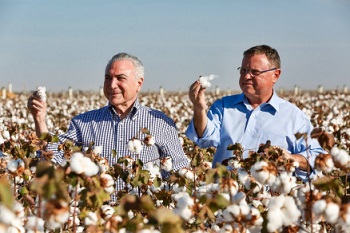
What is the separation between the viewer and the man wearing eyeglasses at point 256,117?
14.1 feet

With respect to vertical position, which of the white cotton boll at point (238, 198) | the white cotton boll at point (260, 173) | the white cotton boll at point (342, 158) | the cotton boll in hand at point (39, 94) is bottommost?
the white cotton boll at point (238, 198)

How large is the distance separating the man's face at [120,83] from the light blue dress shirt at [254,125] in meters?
0.47

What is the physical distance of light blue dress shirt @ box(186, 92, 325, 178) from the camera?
14.1ft

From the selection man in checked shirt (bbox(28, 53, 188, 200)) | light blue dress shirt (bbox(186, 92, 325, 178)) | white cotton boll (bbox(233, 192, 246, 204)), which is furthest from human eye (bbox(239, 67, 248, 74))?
white cotton boll (bbox(233, 192, 246, 204))

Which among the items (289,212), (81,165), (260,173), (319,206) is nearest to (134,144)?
(260,173)

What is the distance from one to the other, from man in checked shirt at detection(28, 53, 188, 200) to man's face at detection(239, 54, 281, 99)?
23.1 inches

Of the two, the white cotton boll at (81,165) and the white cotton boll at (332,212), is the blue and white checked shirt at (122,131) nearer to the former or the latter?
the white cotton boll at (81,165)

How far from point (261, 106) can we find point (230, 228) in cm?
218

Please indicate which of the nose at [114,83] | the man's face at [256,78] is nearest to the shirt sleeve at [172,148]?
the nose at [114,83]

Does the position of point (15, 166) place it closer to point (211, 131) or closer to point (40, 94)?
point (40, 94)

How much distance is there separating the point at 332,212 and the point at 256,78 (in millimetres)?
2292

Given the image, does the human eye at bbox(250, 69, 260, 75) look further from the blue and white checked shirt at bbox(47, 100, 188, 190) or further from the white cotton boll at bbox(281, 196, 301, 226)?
the white cotton boll at bbox(281, 196, 301, 226)

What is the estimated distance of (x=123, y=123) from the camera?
14.6 feet

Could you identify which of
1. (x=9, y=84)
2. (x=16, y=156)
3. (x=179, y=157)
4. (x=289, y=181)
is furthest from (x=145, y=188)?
(x=9, y=84)
